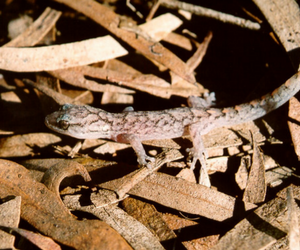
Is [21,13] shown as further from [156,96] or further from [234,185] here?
[234,185]

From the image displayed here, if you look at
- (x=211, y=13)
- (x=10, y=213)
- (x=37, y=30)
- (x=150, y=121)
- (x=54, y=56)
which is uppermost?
(x=211, y=13)

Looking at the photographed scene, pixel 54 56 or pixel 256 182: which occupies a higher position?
pixel 54 56

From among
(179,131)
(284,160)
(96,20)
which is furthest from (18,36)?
(284,160)

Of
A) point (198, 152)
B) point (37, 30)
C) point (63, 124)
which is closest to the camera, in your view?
point (198, 152)

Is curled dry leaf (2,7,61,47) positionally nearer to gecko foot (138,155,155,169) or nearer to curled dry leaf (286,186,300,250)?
gecko foot (138,155,155,169)

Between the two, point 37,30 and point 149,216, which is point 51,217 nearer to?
point 149,216

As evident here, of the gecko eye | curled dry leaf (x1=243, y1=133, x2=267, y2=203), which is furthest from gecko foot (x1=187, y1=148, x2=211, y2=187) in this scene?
the gecko eye

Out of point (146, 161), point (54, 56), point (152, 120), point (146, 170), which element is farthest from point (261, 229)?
point (54, 56)

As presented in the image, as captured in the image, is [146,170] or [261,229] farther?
[146,170]
